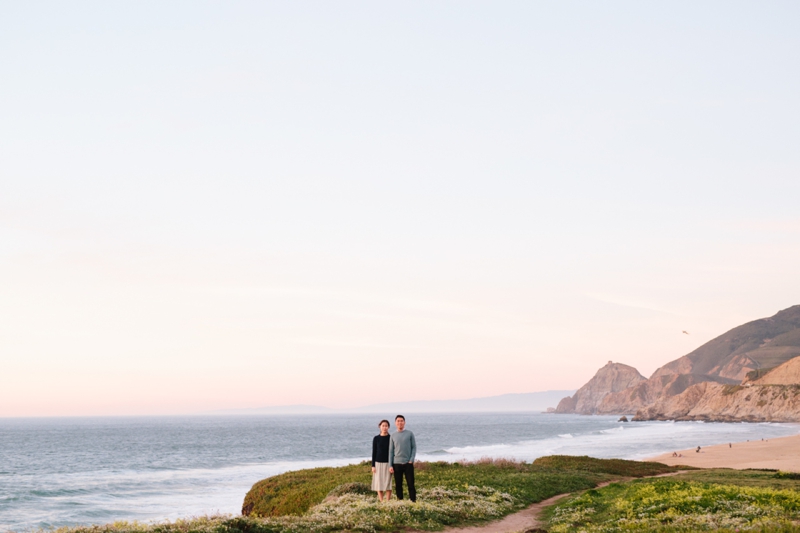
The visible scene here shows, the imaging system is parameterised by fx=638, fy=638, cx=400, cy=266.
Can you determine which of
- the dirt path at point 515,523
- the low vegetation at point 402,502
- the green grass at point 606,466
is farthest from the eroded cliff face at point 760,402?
the dirt path at point 515,523

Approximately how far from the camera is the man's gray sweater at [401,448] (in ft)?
63.2

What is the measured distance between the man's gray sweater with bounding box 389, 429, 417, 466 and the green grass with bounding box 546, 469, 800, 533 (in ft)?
15.0

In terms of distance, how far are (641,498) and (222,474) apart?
174 ft

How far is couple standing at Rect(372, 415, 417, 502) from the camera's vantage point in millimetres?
19266

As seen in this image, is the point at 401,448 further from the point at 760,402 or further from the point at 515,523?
the point at 760,402

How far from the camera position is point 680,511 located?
17047mm

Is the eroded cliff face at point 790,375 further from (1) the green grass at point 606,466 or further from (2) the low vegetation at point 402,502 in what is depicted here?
(2) the low vegetation at point 402,502

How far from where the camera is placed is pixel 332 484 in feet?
93.2

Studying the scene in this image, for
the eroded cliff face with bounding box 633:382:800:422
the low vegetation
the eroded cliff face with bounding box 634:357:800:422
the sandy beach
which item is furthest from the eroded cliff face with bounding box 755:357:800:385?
the low vegetation

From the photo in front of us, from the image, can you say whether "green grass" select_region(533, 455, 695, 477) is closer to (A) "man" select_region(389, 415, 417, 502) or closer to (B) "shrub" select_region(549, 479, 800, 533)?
(B) "shrub" select_region(549, 479, 800, 533)

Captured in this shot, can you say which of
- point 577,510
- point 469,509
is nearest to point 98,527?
point 469,509

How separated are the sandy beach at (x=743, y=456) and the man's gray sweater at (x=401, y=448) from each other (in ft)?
136

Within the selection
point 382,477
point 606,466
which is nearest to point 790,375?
point 606,466

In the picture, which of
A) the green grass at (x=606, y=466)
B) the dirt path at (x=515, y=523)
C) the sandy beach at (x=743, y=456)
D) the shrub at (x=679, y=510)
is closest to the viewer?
the shrub at (x=679, y=510)
